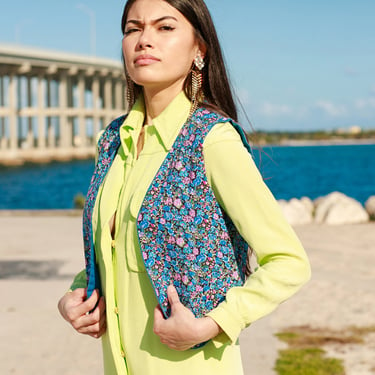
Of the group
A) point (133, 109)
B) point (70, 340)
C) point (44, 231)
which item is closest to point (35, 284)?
point (70, 340)

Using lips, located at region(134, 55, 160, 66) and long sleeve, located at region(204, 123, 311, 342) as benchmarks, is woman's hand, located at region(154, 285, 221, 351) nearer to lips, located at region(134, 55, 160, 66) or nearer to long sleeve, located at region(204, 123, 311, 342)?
long sleeve, located at region(204, 123, 311, 342)

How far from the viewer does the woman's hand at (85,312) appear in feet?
6.06

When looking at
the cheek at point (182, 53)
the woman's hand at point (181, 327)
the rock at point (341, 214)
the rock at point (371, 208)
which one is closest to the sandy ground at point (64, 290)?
the rock at point (341, 214)

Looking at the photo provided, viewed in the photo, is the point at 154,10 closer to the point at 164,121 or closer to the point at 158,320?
the point at 164,121

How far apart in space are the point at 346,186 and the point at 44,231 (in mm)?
38042

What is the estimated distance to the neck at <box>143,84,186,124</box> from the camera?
1.84 meters

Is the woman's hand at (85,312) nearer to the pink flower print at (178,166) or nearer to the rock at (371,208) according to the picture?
the pink flower print at (178,166)

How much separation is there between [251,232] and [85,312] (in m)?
0.56

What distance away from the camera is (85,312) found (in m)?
1.86

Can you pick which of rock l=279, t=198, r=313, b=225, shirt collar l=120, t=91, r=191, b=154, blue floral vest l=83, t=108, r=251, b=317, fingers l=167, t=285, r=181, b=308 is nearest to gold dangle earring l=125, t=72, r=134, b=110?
shirt collar l=120, t=91, r=191, b=154

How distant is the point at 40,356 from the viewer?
5457 mm

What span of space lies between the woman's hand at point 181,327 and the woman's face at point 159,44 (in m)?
0.57

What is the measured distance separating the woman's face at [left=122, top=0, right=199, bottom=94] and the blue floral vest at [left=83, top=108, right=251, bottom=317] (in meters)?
0.21

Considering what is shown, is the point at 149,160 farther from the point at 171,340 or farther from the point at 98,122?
the point at 98,122
